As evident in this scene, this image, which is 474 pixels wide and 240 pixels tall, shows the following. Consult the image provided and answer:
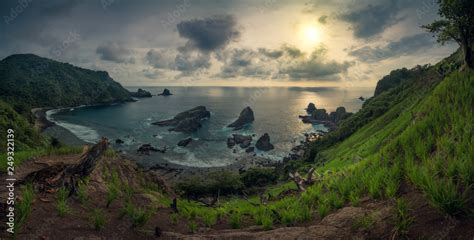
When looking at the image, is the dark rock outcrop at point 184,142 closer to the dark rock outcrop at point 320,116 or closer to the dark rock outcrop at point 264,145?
the dark rock outcrop at point 264,145

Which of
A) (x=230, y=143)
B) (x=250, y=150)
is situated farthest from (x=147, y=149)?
(x=250, y=150)

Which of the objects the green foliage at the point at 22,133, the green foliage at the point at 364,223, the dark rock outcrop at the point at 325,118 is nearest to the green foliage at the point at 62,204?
the green foliage at the point at 364,223

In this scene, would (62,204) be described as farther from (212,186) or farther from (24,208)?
(212,186)

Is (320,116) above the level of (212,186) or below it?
above

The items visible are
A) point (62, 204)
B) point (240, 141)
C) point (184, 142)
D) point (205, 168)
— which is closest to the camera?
point (62, 204)

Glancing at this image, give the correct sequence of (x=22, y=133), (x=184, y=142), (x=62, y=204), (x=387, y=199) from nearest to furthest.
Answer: (x=387, y=199), (x=62, y=204), (x=22, y=133), (x=184, y=142)

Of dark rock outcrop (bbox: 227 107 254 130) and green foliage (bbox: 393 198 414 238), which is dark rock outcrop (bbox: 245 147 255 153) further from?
green foliage (bbox: 393 198 414 238)

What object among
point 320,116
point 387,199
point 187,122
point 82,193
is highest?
point 387,199

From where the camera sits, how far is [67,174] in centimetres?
1212

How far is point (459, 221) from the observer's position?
6098 millimetres

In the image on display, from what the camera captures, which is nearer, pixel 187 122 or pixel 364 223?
pixel 364 223

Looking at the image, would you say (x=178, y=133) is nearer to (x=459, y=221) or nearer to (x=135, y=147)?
(x=135, y=147)

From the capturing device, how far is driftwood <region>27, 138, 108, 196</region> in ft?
36.8

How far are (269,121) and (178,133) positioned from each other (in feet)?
217
